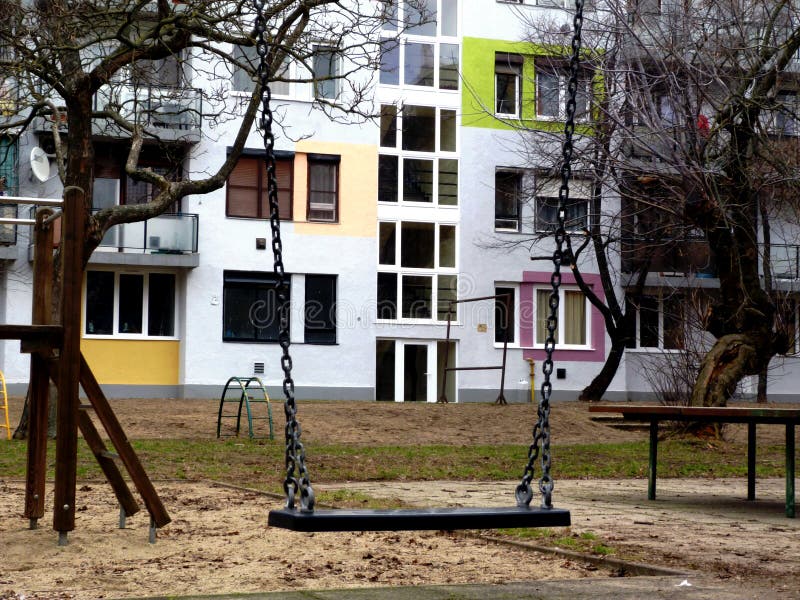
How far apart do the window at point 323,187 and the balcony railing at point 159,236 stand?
3696 mm

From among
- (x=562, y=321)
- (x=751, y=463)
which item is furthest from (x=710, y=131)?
(x=562, y=321)

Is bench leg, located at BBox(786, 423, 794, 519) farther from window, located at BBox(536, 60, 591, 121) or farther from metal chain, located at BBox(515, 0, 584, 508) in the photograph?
window, located at BBox(536, 60, 591, 121)

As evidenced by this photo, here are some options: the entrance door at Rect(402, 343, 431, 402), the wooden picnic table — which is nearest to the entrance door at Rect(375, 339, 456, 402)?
the entrance door at Rect(402, 343, 431, 402)

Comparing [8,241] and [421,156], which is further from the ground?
[421,156]

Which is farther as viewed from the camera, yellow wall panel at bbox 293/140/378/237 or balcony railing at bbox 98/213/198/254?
yellow wall panel at bbox 293/140/378/237

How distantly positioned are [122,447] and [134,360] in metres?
28.4

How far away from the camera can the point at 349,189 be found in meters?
37.8

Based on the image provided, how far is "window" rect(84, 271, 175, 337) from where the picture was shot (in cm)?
3591

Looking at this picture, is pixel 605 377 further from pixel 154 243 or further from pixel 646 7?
pixel 646 7

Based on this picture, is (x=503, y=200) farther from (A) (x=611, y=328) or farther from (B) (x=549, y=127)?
(B) (x=549, y=127)

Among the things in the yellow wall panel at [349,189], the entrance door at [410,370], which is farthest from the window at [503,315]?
the yellow wall panel at [349,189]

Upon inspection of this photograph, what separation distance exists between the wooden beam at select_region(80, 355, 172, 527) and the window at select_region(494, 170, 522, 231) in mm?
31722

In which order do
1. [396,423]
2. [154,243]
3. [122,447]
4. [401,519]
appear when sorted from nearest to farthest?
1. [401,519]
2. [122,447]
3. [396,423]
4. [154,243]

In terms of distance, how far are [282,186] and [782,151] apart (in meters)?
19.1
